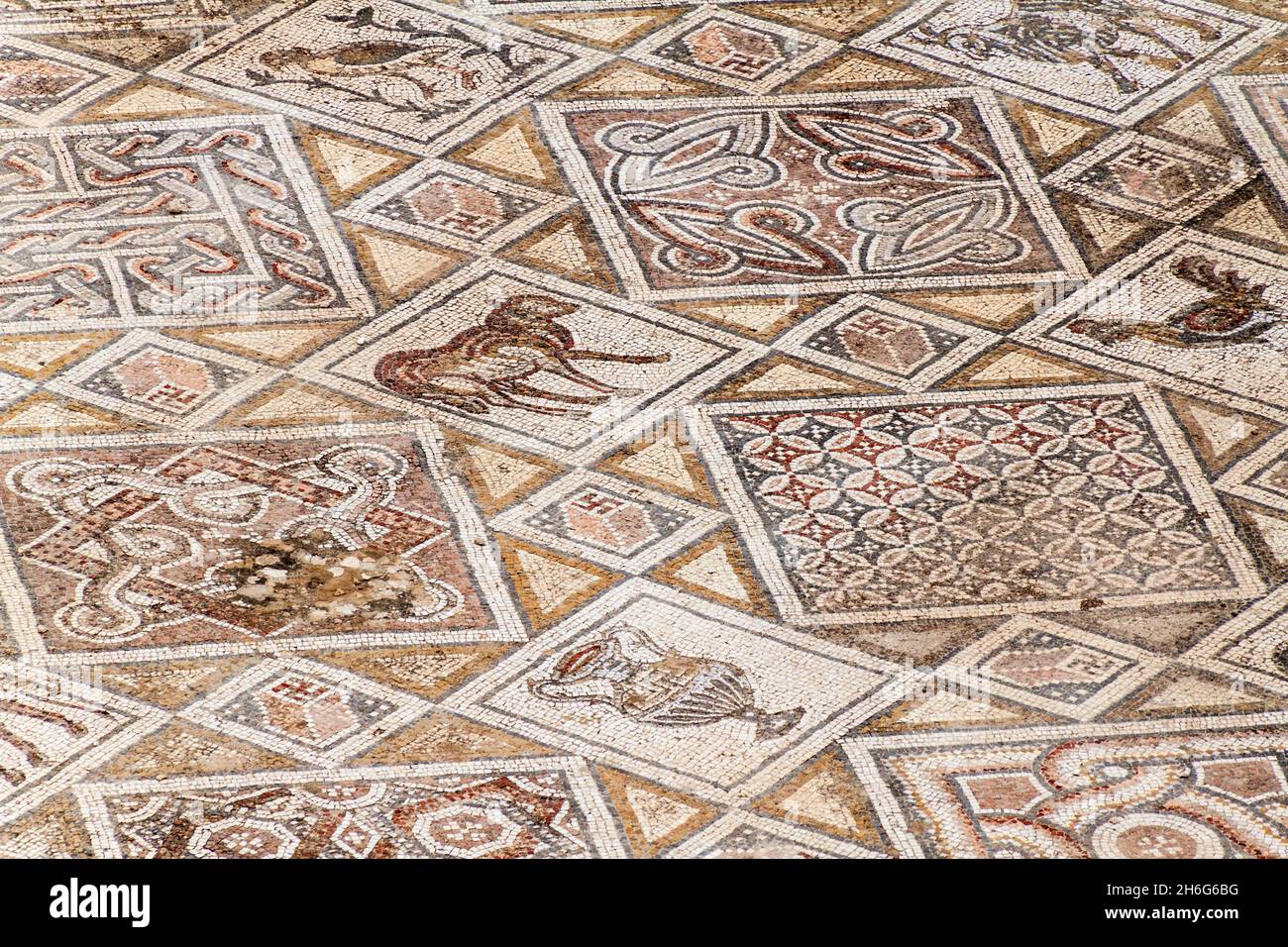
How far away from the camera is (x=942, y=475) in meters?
5.71

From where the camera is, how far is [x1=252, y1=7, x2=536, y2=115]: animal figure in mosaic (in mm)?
6918

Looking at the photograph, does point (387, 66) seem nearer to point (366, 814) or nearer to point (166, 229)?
point (166, 229)

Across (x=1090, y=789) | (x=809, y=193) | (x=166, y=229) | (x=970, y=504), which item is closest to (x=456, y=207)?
(x=166, y=229)

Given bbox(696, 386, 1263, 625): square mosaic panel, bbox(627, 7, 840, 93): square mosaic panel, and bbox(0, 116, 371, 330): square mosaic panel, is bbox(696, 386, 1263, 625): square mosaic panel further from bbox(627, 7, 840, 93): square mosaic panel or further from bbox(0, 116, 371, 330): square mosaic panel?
bbox(627, 7, 840, 93): square mosaic panel

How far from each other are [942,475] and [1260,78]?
6.13 ft

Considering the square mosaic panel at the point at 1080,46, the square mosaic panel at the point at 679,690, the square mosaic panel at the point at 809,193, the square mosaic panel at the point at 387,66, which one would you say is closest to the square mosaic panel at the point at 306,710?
the square mosaic panel at the point at 679,690

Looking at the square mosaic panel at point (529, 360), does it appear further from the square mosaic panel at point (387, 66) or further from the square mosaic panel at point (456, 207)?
the square mosaic panel at point (387, 66)

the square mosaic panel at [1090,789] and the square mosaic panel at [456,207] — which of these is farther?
the square mosaic panel at [456,207]

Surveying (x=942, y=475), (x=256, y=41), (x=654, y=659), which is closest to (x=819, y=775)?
(x=654, y=659)

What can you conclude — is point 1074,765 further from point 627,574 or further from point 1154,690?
point 627,574

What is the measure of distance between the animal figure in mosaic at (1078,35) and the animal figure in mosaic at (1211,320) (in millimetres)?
831

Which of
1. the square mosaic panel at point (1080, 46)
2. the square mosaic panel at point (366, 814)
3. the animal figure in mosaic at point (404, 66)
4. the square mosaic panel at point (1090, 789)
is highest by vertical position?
the animal figure in mosaic at point (404, 66)

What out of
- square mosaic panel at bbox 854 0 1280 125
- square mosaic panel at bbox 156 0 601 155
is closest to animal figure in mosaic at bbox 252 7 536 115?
square mosaic panel at bbox 156 0 601 155

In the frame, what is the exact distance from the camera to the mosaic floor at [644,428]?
4.95 metres
